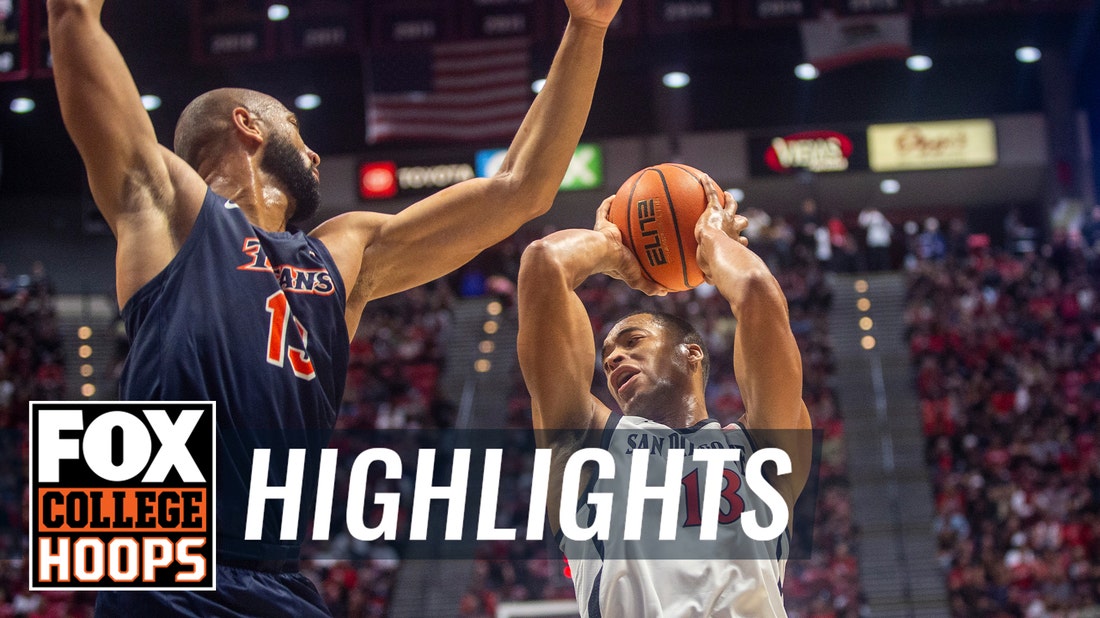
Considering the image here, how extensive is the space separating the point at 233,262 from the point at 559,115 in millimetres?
836

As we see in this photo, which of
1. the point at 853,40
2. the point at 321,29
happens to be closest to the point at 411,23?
the point at 321,29

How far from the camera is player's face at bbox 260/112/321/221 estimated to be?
8.83ft

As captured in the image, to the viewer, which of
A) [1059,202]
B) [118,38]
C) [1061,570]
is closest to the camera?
[118,38]

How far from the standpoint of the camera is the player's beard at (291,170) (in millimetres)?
2689

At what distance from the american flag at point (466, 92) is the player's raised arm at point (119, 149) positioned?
1223cm

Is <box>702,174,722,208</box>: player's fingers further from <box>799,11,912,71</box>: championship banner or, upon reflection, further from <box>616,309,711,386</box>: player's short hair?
<box>799,11,912,71</box>: championship banner

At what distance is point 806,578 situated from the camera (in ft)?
39.7

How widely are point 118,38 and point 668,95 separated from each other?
41.8 feet

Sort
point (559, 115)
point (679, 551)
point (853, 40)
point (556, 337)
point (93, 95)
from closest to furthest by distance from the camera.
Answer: point (93, 95)
point (559, 115)
point (679, 551)
point (556, 337)
point (853, 40)

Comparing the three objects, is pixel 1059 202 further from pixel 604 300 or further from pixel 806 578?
pixel 806 578

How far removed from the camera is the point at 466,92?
14.7 meters

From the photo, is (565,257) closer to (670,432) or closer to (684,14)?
(670,432)

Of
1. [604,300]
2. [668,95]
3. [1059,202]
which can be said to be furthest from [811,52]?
[1059,202]

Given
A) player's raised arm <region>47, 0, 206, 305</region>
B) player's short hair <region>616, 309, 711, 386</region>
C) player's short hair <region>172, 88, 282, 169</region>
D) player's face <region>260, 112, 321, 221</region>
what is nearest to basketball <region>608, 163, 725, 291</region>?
player's short hair <region>616, 309, 711, 386</region>
